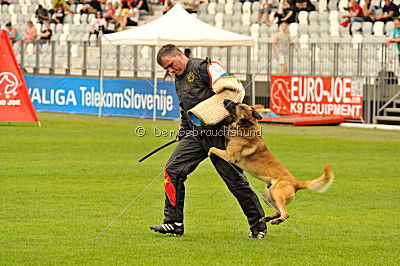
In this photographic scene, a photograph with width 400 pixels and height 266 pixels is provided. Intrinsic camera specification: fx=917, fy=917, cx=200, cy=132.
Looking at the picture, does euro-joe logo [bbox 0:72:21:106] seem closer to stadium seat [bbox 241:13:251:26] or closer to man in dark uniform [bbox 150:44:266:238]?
stadium seat [bbox 241:13:251:26]

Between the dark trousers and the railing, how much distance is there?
37.6 ft

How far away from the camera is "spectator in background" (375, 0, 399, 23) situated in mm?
26422

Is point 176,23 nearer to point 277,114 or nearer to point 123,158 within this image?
point 277,114

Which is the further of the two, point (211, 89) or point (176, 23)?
point (176, 23)

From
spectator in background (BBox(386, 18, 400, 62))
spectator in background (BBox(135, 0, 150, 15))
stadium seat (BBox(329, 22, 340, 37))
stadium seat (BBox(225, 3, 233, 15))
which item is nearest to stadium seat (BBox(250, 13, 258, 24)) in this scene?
stadium seat (BBox(225, 3, 233, 15))

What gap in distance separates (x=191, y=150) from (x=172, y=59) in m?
0.90

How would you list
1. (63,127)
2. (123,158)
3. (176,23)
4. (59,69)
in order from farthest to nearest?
1. (59,69)
2. (176,23)
3. (63,127)
4. (123,158)

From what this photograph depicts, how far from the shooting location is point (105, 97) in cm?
2836

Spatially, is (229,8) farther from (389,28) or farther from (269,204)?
(269,204)

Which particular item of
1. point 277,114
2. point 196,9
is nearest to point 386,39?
point 277,114

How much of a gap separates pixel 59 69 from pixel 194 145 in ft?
74.3

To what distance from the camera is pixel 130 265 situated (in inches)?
295

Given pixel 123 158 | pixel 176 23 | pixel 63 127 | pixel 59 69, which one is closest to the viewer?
pixel 123 158

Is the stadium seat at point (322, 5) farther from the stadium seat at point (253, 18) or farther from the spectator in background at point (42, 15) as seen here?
the spectator in background at point (42, 15)
